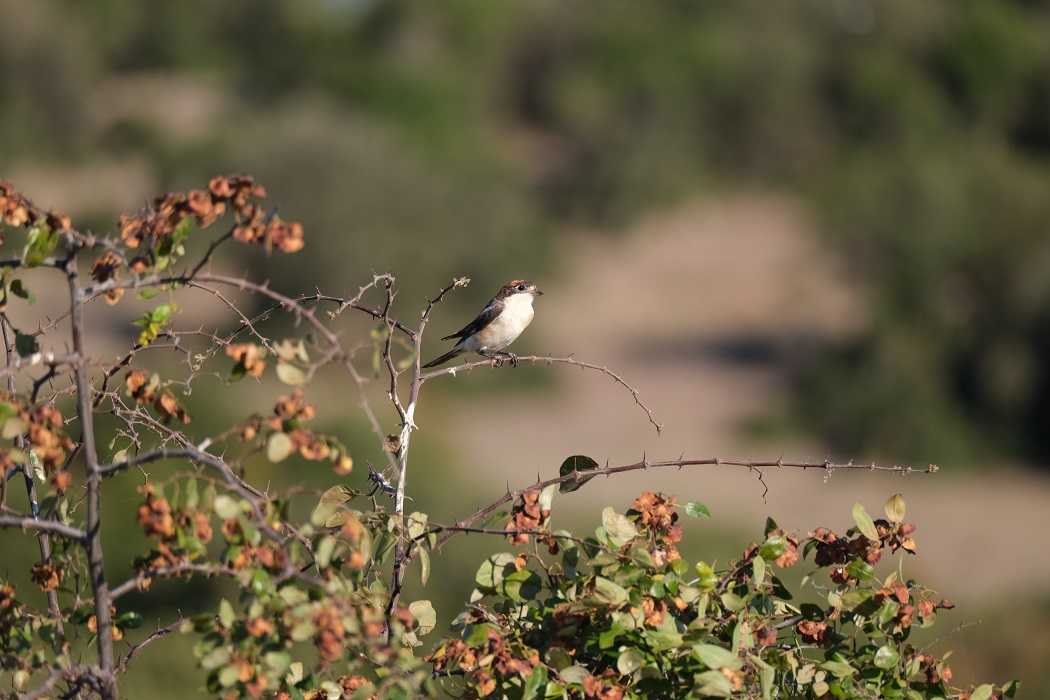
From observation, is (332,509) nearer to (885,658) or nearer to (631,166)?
(885,658)

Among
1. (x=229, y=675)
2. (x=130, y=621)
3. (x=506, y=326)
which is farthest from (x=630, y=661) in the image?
(x=506, y=326)

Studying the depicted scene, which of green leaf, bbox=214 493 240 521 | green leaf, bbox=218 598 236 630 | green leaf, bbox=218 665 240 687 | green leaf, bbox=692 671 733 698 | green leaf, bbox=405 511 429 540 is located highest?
green leaf, bbox=405 511 429 540

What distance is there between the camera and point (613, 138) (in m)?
34.5

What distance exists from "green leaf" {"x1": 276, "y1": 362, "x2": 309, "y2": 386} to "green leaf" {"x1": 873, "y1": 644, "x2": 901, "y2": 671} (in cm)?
147

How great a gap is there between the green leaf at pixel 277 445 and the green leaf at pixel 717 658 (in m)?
0.95

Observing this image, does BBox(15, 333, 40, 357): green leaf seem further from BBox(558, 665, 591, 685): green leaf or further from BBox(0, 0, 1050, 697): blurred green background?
BBox(0, 0, 1050, 697): blurred green background

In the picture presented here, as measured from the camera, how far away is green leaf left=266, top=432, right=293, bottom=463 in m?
2.21

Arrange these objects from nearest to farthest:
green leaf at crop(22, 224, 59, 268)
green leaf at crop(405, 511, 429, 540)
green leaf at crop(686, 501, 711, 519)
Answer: green leaf at crop(22, 224, 59, 268)
green leaf at crop(405, 511, 429, 540)
green leaf at crop(686, 501, 711, 519)

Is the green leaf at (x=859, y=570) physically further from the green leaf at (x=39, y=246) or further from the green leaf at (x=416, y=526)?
the green leaf at (x=39, y=246)

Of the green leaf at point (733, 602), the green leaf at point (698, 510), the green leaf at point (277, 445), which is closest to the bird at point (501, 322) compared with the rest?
the green leaf at point (698, 510)

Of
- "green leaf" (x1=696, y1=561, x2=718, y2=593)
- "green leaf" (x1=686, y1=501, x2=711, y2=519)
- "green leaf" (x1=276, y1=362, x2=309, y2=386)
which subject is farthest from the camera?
"green leaf" (x1=686, y1=501, x2=711, y2=519)

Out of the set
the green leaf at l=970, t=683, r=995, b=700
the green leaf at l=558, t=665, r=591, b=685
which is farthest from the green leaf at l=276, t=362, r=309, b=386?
the green leaf at l=970, t=683, r=995, b=700

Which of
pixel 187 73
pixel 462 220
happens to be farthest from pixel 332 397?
pixel 187 73

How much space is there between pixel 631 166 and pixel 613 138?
59.8 inches
